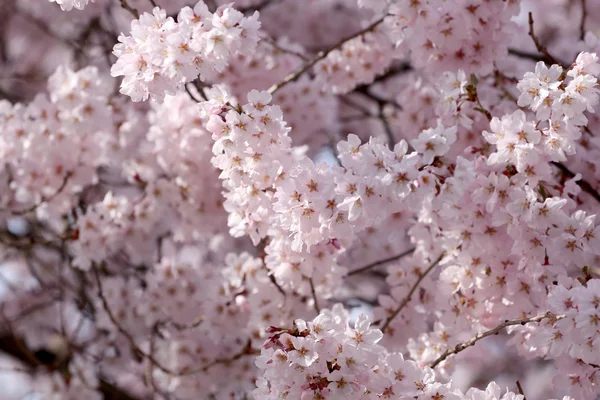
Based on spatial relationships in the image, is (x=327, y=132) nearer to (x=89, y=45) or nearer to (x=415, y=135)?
(x=415, y=135)

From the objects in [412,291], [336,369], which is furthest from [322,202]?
[412,291]

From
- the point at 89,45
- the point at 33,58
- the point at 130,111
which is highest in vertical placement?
the point at 33,58

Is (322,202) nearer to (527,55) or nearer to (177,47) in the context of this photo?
(177,47)

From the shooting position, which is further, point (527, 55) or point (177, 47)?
point (527, 55)

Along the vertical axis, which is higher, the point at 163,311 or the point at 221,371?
the point at 163,311

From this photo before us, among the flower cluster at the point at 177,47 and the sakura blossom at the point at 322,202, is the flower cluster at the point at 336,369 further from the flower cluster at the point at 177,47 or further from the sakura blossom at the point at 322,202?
the flower cluster at the point at 177,47

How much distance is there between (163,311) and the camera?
12.4 feet

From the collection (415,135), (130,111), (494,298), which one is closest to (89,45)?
(130,111)

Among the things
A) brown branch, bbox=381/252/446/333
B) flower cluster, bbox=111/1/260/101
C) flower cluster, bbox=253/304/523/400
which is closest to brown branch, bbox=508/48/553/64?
brown branch, bbox=381/252/446/333

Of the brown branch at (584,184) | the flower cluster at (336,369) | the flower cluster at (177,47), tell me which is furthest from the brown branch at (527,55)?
the flower cluster at (336,369)

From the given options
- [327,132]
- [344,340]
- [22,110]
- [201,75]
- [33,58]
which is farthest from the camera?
[33,58]

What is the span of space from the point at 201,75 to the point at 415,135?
1509 mm

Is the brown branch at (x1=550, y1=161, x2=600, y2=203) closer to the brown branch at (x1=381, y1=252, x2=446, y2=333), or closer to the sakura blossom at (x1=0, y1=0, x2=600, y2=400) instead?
the sakura blossom at (x1=0, y1=0, x2=600, y2=400)

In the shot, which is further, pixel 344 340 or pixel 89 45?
pixel 89 45
